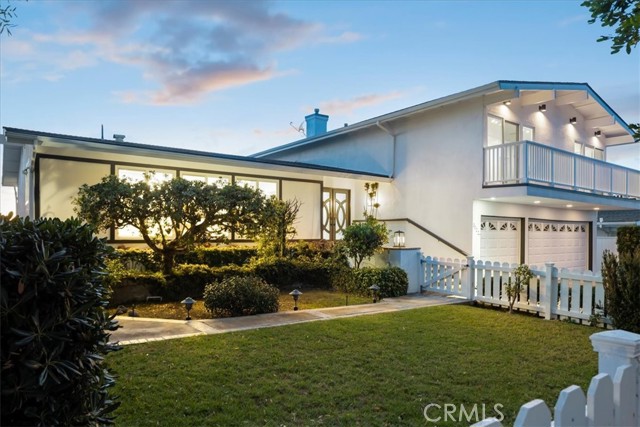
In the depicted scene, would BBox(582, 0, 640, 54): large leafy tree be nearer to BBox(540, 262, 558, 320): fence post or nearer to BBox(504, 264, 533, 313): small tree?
BBox(540, 262, 558, 320): fence post

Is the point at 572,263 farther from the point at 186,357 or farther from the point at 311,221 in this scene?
the point at 186,357

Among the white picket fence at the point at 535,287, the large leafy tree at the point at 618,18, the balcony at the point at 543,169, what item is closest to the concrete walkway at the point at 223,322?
the white picket fence at the point at 535,287

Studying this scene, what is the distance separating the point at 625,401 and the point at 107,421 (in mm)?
2707

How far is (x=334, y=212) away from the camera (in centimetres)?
1544

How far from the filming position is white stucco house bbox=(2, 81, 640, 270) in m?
10.1

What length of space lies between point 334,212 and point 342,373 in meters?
11.2

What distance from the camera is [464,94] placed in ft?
38.3

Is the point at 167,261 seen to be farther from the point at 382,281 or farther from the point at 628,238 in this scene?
the point at 628,238

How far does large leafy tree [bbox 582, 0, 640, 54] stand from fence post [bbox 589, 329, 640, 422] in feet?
7.36

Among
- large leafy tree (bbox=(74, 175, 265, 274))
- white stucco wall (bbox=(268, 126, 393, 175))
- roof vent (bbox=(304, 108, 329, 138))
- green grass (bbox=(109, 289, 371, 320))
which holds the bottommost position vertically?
green grass (bbox=(109, 289, 371, 320))

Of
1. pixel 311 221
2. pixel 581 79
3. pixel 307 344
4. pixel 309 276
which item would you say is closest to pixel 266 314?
pixel 307 344

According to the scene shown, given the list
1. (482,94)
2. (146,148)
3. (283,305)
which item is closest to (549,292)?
(283,305)

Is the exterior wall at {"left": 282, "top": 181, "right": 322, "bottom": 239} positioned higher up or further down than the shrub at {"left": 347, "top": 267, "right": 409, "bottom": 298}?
higher up

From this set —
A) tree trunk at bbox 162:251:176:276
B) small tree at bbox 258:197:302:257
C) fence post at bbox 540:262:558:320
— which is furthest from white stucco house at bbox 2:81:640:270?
fence post at bbox 540:262:558:320
